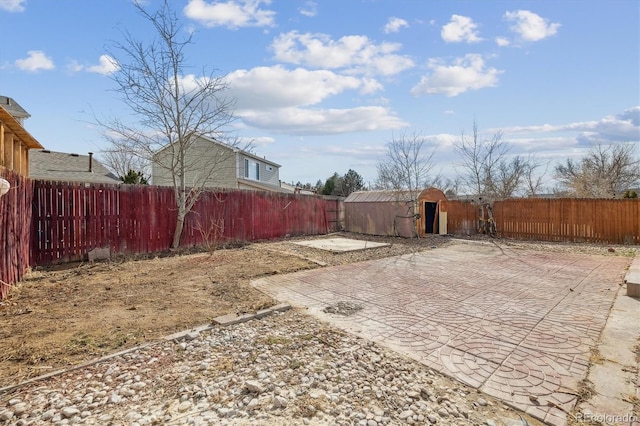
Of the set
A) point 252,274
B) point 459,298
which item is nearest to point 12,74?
point 252,274

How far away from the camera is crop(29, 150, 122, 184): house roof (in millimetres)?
13922

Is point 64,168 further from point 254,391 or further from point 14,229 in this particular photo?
point 254,391

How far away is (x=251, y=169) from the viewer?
22.0 metres

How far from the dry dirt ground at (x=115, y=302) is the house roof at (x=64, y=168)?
9538mm

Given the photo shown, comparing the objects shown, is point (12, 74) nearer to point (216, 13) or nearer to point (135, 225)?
point (135, 225)

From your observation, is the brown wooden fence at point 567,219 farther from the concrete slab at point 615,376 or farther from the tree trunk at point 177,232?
the tree trunk at point 177,232

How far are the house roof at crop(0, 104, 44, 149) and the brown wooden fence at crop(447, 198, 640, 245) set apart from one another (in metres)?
14.7

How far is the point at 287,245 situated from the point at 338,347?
759 centimetres

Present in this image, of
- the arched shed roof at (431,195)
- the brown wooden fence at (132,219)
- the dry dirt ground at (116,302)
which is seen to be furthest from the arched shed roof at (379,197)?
the dry dirt ground at (116,302)


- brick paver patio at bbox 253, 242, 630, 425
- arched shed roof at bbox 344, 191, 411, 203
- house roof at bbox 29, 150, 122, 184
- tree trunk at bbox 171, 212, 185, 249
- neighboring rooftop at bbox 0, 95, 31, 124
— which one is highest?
neighboring rooftop at bbox 0, 95, 31, 124

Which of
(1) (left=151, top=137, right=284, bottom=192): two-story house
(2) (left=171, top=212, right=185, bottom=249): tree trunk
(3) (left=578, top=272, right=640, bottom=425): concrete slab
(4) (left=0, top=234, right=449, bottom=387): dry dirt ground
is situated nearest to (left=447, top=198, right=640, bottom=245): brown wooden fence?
(4) (left=0, top=234, right=449, bottom=387): dry dirt ground

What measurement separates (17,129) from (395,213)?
11178 millimetres

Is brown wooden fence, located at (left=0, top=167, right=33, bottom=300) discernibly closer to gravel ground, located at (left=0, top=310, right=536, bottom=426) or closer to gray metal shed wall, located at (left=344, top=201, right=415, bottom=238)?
gravel ground, located at (left=0, top=310, right=536, bottom=426)

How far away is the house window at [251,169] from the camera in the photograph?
69.2 feet
